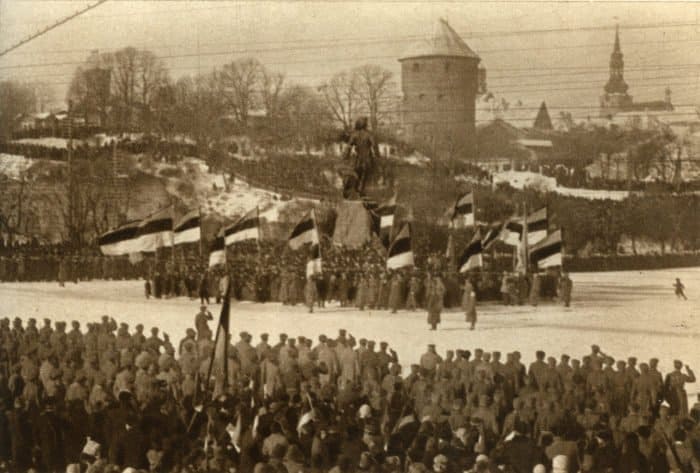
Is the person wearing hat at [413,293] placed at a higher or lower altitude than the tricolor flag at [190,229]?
lower

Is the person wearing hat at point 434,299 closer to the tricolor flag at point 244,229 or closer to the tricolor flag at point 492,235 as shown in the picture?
the tricolor flag at point 492,235

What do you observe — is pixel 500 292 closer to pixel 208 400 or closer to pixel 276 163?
pixel 276 163

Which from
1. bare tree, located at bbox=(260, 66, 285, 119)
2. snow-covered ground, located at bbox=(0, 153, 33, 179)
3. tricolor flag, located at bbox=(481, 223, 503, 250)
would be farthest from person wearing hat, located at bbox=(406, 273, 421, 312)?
snow-covered ground, located at bbox=(0, 153, 33, 179)

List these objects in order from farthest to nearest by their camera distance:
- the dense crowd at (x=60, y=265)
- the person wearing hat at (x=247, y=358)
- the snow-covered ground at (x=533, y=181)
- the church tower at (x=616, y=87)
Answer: the snow-covered ground at (x=533, y=181)
the dense crowd at (x=60, y=265)
the church tower at (x=616, y=87)
the person wearing hat at (x=247, y=358)

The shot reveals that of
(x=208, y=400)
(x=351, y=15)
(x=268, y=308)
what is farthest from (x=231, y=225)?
(x=208, y=400)

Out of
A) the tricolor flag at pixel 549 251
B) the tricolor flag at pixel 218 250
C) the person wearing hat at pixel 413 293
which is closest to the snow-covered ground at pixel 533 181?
the tricolor flag at pixel 549 251

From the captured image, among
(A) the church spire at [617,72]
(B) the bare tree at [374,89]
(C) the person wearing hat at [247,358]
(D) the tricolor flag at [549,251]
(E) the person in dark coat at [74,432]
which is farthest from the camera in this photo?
(D) the tricolor flag at [549,251]

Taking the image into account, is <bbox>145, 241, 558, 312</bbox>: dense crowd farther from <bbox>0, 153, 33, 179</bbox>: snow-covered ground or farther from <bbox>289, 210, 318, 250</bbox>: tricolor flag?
<bbox>0, 153, 33, 179</bbox>: snow-covered ground

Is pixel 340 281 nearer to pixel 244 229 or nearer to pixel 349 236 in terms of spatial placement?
pixel 349 236
